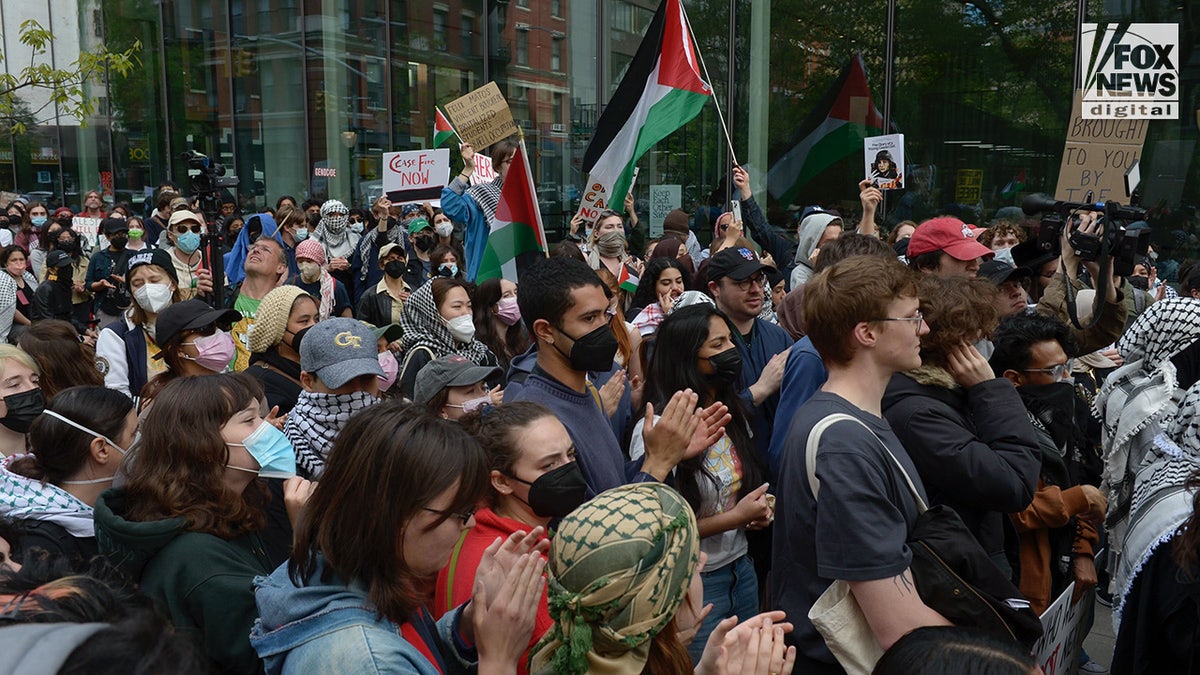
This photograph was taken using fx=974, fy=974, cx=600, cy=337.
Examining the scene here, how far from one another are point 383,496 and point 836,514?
1.13 metres

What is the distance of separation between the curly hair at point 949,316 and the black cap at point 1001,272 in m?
1.37

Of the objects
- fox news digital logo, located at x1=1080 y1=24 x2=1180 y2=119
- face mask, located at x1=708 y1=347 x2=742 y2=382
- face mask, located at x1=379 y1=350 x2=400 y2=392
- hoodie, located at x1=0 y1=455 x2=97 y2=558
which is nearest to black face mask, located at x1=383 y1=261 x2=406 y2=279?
face mask, located at x1=379 y1=350 x2=400 y2=392

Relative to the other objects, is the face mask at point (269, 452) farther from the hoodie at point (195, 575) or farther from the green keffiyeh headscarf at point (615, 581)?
the green keffiyeh headscarf at point (615, 581)

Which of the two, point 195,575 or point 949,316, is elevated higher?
point 949,316

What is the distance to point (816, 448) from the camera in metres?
2.55

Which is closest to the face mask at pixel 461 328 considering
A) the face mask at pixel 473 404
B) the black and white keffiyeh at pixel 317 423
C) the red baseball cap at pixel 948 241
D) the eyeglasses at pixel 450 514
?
the face mask at pixel 473 404

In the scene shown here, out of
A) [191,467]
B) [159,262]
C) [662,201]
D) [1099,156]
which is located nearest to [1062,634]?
[191,467]

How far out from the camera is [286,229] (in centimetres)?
1121

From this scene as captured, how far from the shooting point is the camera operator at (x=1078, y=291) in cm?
495

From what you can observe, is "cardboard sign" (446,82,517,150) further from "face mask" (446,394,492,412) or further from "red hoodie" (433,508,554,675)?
"red hoodie" (433,508,554,675)

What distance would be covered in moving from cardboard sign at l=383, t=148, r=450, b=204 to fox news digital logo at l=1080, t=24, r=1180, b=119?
6446mm

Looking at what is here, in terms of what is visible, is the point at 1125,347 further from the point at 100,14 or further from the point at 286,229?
the point at 100,14

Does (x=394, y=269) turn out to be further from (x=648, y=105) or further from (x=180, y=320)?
(x=180, y=320)

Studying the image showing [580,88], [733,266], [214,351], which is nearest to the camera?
[214,351]
